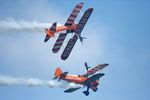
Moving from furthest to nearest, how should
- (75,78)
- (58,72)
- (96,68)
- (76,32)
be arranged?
(96,68), (58,72), (75,78), (76,32)

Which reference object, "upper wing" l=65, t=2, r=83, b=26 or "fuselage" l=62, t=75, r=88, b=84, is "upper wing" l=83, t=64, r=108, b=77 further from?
"upper wing" l=65, t=2, r=83, b=26

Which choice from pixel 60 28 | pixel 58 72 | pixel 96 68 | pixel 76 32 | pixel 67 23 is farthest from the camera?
pixel 96 68

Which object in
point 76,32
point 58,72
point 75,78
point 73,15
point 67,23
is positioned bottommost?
point 75,78

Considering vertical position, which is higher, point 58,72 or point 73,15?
point 73,15

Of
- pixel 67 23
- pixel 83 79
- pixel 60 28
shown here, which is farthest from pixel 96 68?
pixel 60 28

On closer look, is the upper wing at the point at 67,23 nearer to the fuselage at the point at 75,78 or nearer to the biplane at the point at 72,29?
the biplane at the point at 72,29

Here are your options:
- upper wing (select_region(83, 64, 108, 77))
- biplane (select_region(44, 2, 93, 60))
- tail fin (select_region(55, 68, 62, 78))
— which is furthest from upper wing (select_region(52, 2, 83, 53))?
upper wing (select_region(83, 64, 108, 77))

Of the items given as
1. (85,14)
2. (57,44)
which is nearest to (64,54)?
(57,44)

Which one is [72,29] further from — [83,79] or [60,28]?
[83,79]

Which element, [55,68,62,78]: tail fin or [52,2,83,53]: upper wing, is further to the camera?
[55,68,62,78]: tail fin

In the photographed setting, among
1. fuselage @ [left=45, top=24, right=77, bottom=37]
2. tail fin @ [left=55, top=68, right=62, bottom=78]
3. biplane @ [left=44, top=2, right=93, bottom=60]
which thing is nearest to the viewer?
fuselage @ [left=45, top=24, right=77, bottom=37]

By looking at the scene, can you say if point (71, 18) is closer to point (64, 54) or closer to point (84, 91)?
point (64, 54)

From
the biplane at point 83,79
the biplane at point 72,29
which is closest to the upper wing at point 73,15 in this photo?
the biplane at point 72,29

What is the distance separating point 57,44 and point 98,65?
38.1 ft
